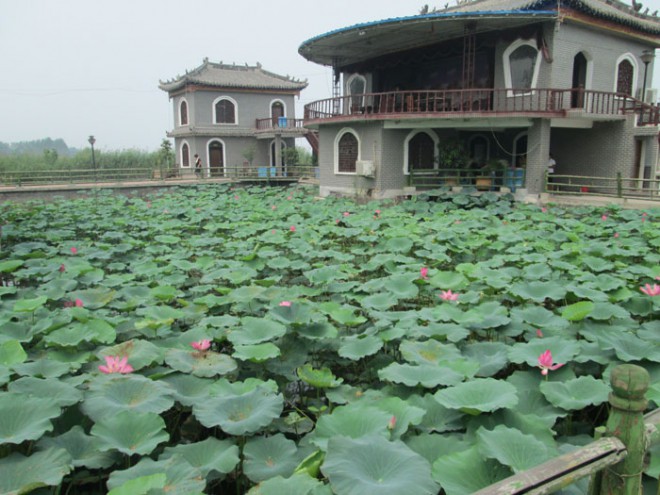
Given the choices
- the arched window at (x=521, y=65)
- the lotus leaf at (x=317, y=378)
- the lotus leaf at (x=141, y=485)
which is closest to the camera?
the lotus leaf at (x=141, y=485)

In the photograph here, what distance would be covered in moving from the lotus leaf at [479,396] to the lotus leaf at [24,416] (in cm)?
179

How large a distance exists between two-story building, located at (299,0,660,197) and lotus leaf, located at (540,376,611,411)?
11.9 m

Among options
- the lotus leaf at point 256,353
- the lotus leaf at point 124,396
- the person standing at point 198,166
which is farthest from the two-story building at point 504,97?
the lotus leaf at point 124,396

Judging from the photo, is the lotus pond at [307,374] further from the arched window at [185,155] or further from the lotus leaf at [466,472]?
the arched window at [185,155]

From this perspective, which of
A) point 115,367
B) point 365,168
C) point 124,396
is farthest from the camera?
point 365,168

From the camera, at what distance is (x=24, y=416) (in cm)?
240

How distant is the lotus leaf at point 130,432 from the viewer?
7.60ft

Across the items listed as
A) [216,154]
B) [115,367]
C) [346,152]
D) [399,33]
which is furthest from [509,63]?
[216,154]

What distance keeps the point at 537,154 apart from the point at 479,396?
1304cm

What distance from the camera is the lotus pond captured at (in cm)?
217

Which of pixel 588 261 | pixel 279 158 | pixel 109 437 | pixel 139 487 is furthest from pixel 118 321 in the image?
pixel 279 158

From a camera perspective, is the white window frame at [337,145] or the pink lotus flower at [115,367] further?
the white window frame at [337,145]

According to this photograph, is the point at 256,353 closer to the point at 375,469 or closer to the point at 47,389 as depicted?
the point at 47,389

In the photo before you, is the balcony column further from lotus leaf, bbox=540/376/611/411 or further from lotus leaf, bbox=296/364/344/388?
lotus leaf, bbox=296/364/344/388
